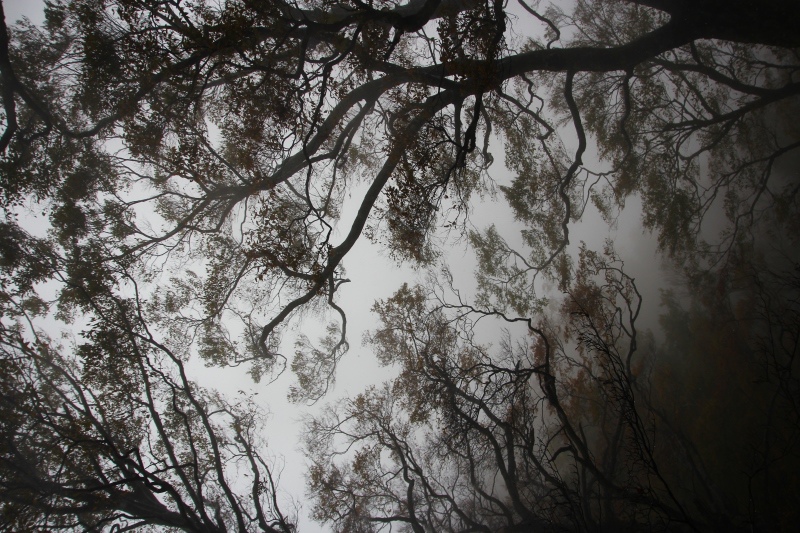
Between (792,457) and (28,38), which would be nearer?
(28,38)

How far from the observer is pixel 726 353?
488 inches

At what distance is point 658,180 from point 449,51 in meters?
9.92

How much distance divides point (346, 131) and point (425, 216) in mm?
3131

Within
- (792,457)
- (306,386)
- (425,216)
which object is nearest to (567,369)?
(792,457)

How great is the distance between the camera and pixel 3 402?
706 centimetres

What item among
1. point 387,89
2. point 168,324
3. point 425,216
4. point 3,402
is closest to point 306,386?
point 168,324

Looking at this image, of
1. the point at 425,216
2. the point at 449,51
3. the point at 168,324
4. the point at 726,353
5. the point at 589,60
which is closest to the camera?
the point at 449,51

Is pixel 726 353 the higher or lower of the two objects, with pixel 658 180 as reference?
lower

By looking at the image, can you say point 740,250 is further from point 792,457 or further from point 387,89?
point 387,89

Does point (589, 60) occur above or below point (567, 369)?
above

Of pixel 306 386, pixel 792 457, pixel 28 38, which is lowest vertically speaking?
pixel 792 457

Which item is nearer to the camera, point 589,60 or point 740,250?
point 589,60

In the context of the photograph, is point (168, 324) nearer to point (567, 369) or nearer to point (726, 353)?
point (567, 369)

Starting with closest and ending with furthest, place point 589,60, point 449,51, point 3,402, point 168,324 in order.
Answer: point 449,51
point 3,402
point 589,60
point 168,324
